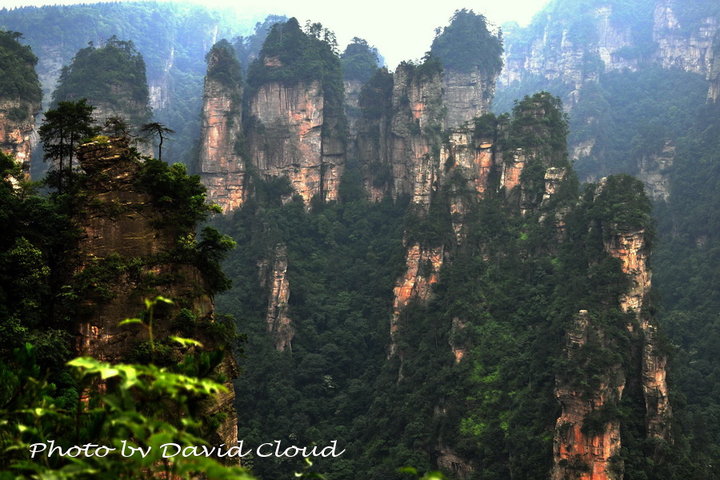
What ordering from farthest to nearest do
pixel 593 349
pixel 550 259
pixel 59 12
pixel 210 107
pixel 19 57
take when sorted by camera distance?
1. pixel 59 12
2. pixel 210 107
3. pixel 19 57
4. pixel 550 259
5. pixel 593 349

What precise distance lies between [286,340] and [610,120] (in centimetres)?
5480

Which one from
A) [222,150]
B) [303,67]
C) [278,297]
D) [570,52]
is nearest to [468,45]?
[303,67]

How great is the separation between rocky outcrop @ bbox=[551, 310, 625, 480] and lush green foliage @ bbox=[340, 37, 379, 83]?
51.0 m

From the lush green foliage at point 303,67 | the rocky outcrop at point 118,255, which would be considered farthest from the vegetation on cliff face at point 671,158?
the lush green foliage at point 303,67

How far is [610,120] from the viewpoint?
305ft

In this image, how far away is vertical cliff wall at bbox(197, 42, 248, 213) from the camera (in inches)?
2645

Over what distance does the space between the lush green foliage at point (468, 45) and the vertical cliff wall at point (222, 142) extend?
24109mm


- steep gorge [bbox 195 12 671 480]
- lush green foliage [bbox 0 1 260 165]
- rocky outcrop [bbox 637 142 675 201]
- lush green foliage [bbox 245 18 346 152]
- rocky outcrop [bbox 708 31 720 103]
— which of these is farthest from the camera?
lush green foliage [bbox 0 1 260 165]

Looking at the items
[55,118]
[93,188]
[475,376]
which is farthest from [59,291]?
[475,376]

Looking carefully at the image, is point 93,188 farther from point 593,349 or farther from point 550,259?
point 550,259

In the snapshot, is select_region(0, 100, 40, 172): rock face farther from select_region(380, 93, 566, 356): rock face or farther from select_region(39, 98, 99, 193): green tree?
select_region(380, 93, 566, 356): rock face

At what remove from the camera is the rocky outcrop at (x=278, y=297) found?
56312 millimetres

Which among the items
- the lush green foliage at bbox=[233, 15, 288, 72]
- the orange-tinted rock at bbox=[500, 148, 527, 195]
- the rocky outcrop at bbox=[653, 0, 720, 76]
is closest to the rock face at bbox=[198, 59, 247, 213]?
the orange-tinted rock at bbox=[500, 148, 527, 195]

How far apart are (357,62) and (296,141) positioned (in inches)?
670
